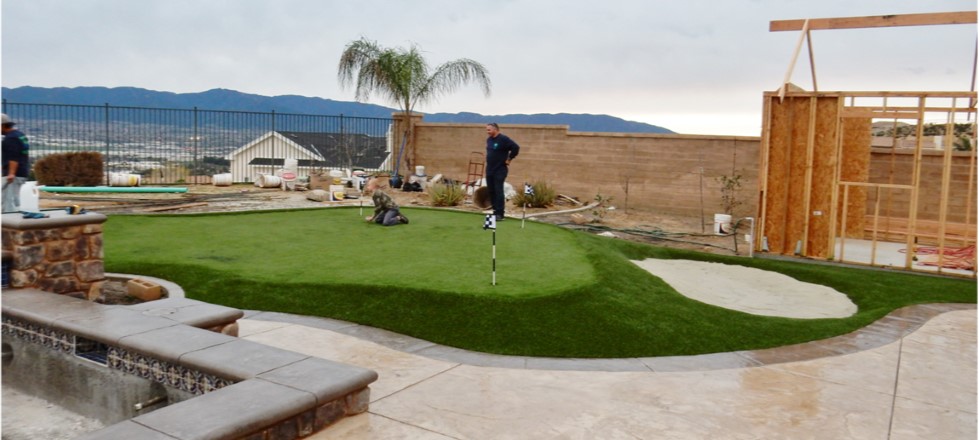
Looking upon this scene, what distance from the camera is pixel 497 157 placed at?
465 inches

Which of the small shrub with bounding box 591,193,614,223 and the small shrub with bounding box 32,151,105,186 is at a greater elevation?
the small shrub with bounding box 32,151,105,186

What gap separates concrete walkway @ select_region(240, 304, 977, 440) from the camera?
4395mm

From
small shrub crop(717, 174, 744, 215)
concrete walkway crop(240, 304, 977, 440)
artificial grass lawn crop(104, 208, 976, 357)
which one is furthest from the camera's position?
small shrub crop(717, 174, 744, 215)

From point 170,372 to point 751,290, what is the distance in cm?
700

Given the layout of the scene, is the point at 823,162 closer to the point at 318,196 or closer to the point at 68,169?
the point at 318,196

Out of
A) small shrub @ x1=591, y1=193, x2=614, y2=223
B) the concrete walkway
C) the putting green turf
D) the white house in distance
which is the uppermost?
the white house in distance

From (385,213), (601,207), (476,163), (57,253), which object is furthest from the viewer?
→ (476,163)

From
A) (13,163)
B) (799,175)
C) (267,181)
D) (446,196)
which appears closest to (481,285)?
(13,163)

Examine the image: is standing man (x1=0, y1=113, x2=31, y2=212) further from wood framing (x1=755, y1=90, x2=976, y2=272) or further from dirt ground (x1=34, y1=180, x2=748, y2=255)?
wood framing (x1=755, y1=90, x2=976, y2=272)

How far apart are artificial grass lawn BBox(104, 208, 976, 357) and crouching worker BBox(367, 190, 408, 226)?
27 cm

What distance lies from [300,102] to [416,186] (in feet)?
105

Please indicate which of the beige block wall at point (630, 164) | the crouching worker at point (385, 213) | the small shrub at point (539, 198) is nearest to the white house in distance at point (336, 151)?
the beige block wall at point (630, 164)

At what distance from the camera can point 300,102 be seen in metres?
49.2

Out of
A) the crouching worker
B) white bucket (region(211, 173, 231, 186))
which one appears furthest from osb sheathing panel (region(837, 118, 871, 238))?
white bucket (region(211, 173, 231, 186))
